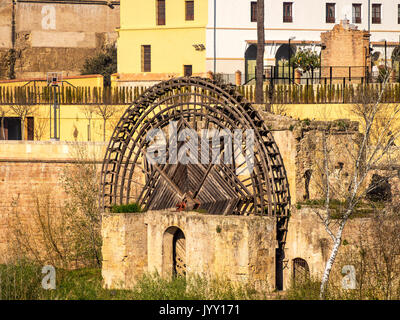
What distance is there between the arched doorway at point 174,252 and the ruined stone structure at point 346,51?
12761 mm

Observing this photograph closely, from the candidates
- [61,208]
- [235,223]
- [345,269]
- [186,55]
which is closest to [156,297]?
[235,223]

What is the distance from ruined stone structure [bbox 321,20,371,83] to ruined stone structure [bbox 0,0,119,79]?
1905cm

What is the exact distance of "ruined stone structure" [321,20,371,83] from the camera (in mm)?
35344

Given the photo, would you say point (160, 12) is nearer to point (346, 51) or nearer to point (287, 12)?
point (287, 12)

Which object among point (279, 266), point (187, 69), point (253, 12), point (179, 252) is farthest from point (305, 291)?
point (253, 12)

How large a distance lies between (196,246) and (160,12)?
828 inches

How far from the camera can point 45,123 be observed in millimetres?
37000

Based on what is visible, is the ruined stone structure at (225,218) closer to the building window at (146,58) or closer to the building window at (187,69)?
the building window at (187,69)

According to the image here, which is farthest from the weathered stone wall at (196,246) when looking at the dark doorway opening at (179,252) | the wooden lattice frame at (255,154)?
the wooden lattice frame at (255,154)

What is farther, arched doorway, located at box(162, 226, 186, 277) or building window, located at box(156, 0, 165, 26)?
building window, located at box(156, 0, 165, 26)

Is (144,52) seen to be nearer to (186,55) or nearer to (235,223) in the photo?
(186,55)

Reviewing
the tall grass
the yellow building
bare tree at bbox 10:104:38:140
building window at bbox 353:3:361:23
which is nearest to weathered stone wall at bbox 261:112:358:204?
the tall grass

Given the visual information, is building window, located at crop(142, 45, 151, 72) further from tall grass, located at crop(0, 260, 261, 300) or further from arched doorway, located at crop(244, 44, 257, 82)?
tall grass, located at crop(0, 260, 261, 300)

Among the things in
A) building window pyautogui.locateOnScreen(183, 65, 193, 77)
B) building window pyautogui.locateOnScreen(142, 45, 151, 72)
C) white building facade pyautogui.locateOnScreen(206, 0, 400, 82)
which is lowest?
building window pyautogui.locateOnScreen(183, 65, 193, 77)
